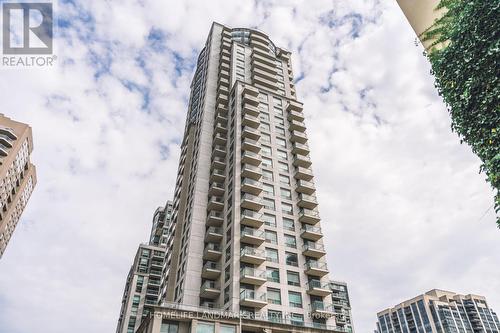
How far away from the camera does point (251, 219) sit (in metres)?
40.9

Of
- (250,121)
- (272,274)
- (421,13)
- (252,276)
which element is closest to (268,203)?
(272,274)

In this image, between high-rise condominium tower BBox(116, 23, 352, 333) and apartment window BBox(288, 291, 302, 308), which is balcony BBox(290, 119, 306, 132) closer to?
high-rise condominium tower BBox(116, 23, 352, 333)

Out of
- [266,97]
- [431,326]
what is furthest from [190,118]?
[431,326]

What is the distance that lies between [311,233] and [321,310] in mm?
9241

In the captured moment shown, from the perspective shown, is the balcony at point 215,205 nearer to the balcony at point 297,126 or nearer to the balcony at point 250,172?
the balcony at point 250,172

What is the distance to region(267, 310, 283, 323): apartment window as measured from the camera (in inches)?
1321

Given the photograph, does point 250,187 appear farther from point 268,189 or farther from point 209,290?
point 209,290

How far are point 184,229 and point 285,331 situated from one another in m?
21.7

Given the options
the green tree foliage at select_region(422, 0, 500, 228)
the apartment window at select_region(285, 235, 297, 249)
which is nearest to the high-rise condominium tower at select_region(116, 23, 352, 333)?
the apartment window at select_region(285, 235, 297, 249)

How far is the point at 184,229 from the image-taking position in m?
48.5

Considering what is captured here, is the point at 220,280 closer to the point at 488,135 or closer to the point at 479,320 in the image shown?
the point at 488,135

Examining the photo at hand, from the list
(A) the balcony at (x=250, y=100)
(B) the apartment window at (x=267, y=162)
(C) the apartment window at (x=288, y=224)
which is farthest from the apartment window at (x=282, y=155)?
(C) the apartment window at (x=288, y=224)

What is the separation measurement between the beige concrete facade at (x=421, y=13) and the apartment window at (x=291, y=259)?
1199 inches

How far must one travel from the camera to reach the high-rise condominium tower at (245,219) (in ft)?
115
